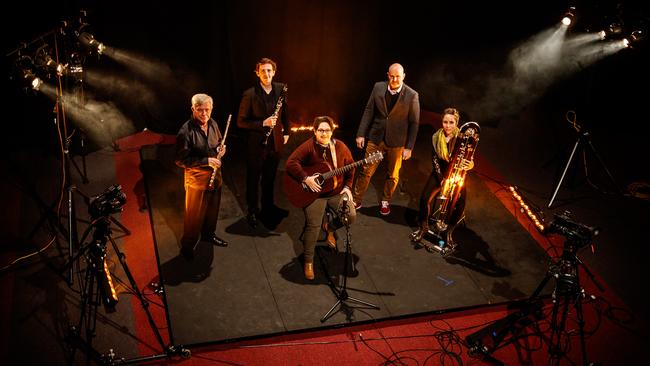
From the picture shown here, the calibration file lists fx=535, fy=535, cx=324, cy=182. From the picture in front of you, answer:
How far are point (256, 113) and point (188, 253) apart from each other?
65.5 inches

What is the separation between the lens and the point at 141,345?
15.7ft

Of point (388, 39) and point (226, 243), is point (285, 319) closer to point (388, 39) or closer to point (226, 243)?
point (226, 243)

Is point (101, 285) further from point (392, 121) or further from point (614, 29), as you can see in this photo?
point (614, 29)

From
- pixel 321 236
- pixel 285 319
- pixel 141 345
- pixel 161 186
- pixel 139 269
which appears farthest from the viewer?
pixel 161 186

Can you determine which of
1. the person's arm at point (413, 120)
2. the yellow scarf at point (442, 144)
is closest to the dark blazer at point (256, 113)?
the person's arm at point (413, 120)

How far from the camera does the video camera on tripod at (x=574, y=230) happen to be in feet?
14.8

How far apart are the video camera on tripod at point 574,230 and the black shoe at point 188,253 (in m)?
3.55

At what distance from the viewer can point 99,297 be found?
519cm

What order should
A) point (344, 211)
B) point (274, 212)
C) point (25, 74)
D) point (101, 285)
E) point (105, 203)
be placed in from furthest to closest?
point (274, 212), point (344, 211), point (25, 74), point (101, 285), point (105, 203)

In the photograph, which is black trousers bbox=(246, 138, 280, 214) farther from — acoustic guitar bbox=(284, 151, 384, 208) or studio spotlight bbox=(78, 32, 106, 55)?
studio spotlight bbox=(78, 32, 106, 55)

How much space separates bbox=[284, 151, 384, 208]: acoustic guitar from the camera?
5324 mm

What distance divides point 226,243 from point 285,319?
1.27 meters

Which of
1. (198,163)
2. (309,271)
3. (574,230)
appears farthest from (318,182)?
(574,230)

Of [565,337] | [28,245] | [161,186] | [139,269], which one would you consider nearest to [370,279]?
[565,337]
